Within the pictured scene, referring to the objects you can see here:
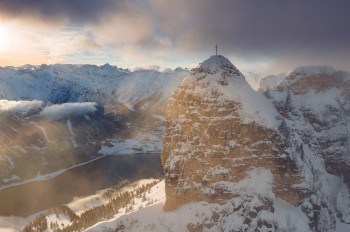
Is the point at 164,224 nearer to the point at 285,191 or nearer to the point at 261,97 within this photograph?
the point at 285,191

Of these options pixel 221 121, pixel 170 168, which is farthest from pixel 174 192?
pixel 221 121

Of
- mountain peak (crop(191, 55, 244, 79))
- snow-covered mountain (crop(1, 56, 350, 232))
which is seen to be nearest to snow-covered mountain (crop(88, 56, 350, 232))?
snow-covered mountain (crop(1, 56, 350, 232))

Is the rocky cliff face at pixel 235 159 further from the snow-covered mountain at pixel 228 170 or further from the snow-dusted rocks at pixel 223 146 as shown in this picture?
the snow-covered mountain at pixel 228 170

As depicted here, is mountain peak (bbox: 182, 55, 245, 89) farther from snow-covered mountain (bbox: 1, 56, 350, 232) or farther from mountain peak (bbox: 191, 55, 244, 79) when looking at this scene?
snow-covered mountain (bbox: 1, 56, 350, 232)

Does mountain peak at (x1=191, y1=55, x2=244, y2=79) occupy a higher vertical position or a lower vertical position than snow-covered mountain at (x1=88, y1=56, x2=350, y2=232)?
higher

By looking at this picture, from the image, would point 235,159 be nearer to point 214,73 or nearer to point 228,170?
point 228,170

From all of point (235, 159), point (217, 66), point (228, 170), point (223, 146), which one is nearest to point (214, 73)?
point (217, 66)

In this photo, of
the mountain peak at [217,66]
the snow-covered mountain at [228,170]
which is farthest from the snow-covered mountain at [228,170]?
the mountain peak at [217,66]

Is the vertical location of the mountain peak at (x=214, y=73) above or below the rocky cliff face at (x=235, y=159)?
above
